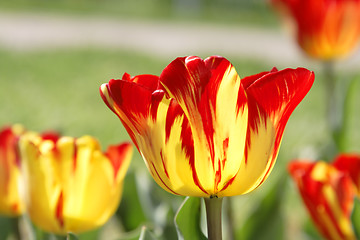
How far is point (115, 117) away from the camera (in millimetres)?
3799

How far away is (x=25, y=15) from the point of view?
781cm

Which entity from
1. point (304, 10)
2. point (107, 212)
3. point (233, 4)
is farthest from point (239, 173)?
point (233, 4)

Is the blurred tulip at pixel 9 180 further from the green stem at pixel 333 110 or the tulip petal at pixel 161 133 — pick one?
the green stem at pixel 333 110

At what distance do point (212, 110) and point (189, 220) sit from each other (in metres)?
0.15

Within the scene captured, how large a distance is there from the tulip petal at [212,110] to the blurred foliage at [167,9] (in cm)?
750

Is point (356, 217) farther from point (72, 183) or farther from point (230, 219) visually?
point (72, 183)

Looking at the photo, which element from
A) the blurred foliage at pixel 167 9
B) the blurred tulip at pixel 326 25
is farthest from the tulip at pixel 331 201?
the blurred foliage at pixel 167 9

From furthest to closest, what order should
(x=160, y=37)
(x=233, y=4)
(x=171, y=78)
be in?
(x=233, y=4) < (x=160, y=37) < (x=171, y=78)

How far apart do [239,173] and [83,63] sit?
16.3 ft

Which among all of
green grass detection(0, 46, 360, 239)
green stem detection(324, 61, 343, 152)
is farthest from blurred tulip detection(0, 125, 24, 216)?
green grass detection(0, 46, 360, 239)

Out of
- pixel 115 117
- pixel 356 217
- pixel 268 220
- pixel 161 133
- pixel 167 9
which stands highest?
pixel 167 9

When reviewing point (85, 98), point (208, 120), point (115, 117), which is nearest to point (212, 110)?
point (208, 120)

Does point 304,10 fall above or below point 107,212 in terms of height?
above

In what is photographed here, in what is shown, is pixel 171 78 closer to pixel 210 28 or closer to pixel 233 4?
pixel 210 28
